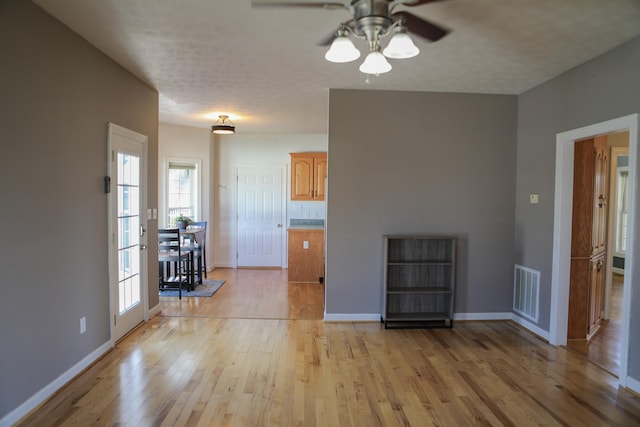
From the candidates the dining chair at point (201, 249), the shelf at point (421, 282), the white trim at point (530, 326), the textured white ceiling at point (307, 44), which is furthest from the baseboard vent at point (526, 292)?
the dining chair at point (201, 249)

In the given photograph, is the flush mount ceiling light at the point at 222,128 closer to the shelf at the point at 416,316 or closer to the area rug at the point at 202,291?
the area rug at the point at 202,291

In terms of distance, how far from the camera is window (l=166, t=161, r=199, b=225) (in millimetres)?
6973

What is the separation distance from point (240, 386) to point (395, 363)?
1353mm

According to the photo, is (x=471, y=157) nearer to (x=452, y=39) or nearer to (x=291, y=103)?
(x=452, y=39)

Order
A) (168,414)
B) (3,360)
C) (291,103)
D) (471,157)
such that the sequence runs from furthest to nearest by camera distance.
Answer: (291,103) < (471,157) < (168,414) < (3,360)

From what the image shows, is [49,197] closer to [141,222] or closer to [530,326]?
[141,222]

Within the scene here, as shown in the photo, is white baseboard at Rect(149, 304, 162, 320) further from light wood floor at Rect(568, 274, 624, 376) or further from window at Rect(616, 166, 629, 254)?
window at Rect(616, 166, 629, 254)

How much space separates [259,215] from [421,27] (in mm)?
5843

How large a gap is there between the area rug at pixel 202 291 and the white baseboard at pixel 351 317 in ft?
6.56

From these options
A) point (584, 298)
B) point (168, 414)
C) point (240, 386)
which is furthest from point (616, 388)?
point (168, 414)

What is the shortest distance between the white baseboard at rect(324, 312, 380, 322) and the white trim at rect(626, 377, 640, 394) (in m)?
2.30

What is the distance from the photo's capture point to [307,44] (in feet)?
9.94

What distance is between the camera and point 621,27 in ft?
8.91

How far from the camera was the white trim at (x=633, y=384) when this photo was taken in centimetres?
284
